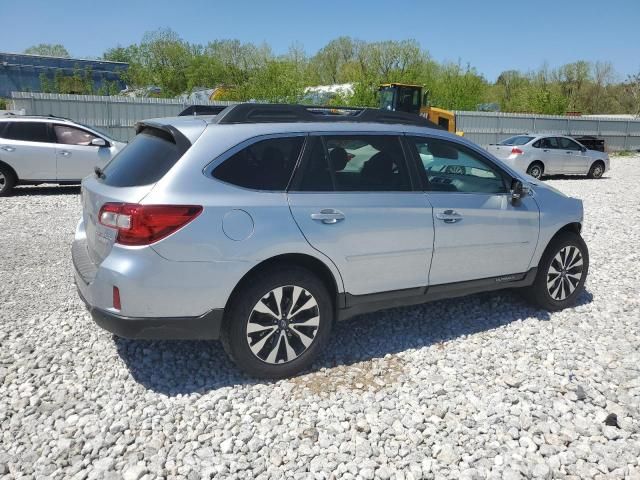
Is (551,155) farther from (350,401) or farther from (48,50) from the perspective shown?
(48,50)

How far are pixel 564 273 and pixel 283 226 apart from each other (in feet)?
9.96

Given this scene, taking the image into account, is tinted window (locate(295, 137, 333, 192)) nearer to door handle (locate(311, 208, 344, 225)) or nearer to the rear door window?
the rear door window

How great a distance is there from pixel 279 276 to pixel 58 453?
1552mm

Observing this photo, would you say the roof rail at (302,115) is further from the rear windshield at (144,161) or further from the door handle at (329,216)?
the door handle at (329,216)

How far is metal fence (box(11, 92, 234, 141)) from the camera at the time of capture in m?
18.2

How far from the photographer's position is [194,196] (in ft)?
9.93

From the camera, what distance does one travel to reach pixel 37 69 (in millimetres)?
59125

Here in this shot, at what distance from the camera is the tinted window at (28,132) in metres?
10.4

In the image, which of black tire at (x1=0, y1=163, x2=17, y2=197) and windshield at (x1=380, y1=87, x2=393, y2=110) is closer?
black tire at (x1=0, y1=163, x2=17, y2=197)

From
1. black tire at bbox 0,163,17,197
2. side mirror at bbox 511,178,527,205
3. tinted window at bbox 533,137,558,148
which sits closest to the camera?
side mirror at bbox 511,178,527,205

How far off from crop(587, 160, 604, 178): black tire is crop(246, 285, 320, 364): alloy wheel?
18.6m

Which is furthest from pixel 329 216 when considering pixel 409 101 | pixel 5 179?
pixel 409 101

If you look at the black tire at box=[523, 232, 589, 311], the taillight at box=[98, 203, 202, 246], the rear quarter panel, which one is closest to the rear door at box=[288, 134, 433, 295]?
the taillight at box=[98, 203, 202, 246]

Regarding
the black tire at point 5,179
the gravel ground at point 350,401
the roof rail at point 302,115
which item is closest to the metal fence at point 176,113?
the black tire at point 5,179
